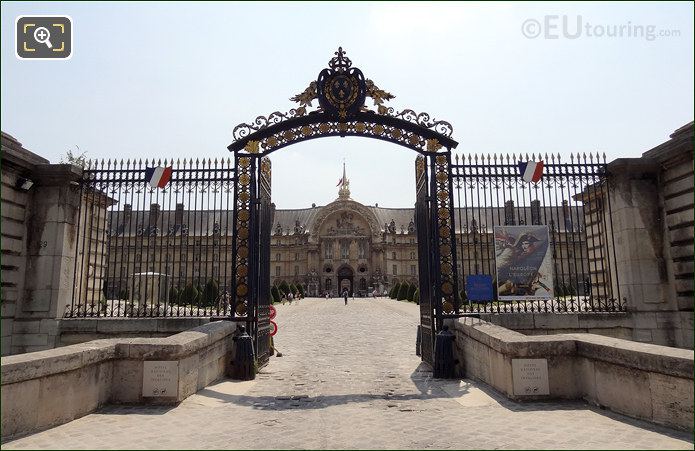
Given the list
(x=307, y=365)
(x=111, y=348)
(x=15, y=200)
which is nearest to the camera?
(x=111, y=348)

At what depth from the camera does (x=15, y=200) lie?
9.92m

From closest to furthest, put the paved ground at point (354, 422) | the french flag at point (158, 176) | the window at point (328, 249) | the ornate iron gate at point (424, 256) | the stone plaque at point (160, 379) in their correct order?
the paved ground at point (354, 422) → the stone plaque at point (160, 379) → the ornate iron gate at point (424, 256) → the french flag at point (158, 176) → the window at point (328, 249)

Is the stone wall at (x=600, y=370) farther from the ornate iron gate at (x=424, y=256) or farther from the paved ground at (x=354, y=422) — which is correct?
the ornate iron gate at (x=424, y=256)

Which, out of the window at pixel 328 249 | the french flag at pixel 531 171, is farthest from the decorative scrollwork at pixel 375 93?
the window at pixel 328 249

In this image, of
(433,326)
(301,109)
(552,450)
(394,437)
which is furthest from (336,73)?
(552,450)

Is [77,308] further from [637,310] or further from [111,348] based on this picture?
[637,310]

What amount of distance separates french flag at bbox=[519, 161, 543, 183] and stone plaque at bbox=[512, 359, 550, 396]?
16.4ft

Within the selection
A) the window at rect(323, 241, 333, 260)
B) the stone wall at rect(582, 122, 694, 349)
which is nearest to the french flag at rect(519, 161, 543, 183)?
the stone wall at rect(582, 122, 694, 349)

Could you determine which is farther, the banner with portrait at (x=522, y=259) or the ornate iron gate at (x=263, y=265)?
the banner with portrait at (x=522, y=259)

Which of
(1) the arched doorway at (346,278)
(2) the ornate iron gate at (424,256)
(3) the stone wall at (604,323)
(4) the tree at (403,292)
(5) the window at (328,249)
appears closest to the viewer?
(3) the stone wall at (604,323)

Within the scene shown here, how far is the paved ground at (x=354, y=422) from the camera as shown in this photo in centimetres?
525

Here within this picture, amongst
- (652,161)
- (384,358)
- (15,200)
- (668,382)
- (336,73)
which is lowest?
(384,358)

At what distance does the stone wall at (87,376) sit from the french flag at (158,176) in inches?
156

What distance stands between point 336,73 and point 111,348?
7.37m
